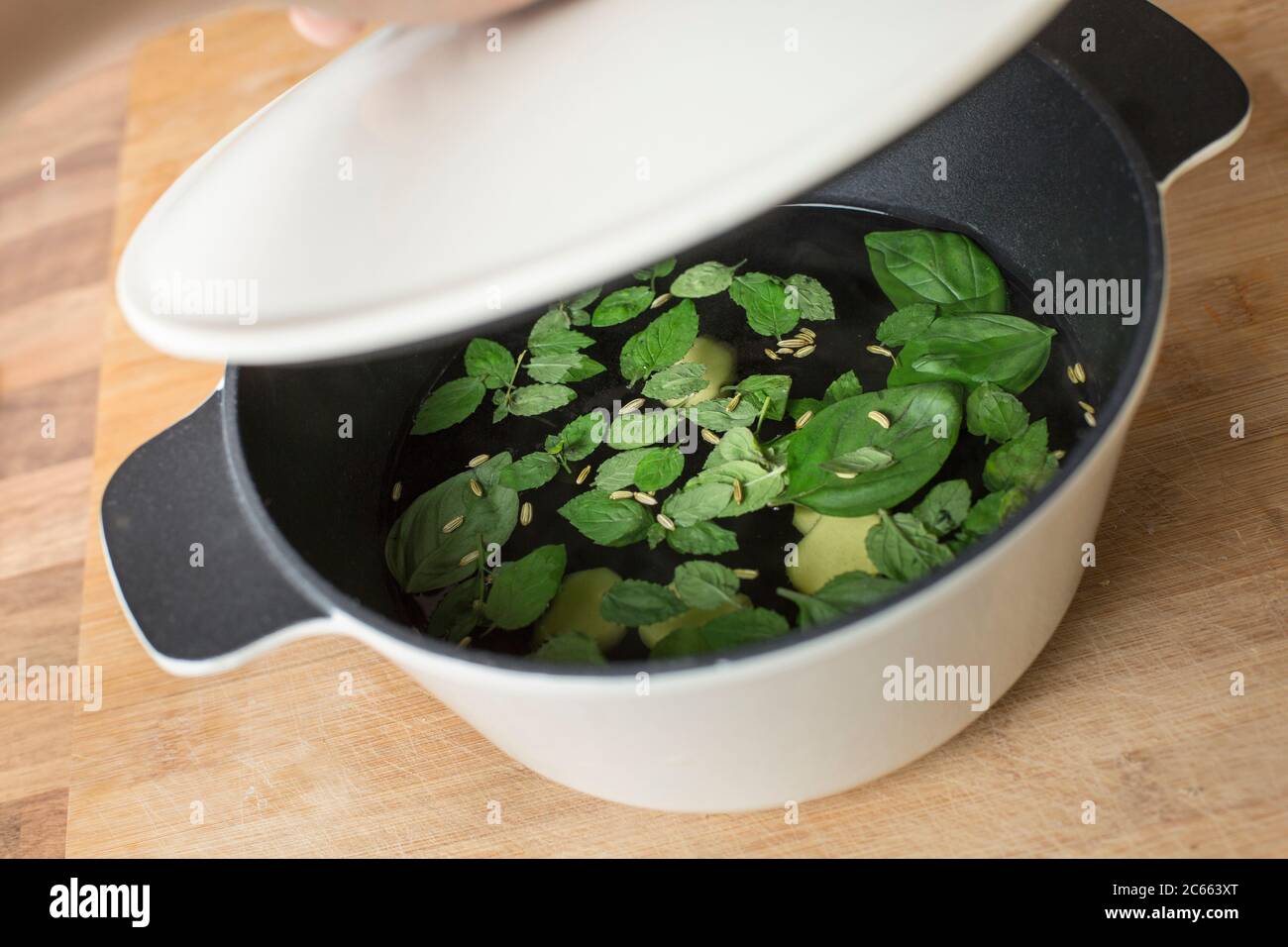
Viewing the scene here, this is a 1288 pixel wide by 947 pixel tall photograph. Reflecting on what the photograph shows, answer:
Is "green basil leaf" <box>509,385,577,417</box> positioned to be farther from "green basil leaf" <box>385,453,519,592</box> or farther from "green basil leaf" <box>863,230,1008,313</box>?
"green basil leaf" <box>863,230,1008,313</box>

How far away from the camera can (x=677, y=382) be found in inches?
34.6

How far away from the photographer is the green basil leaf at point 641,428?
0.85 metres

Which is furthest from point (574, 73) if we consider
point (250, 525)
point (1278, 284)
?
point (1278, 284)

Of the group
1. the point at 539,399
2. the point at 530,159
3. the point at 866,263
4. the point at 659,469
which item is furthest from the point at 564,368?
the point at 530,159

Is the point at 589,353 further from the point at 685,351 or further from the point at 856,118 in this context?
the point at 856,118

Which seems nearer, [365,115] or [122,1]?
[122,1]

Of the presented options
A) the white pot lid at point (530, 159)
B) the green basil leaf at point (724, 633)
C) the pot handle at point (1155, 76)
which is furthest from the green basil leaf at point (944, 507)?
the white pot lid at point (530, 159)

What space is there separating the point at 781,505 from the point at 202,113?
78 cm

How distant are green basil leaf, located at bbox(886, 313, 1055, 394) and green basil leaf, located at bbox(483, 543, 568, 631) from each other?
256 millimetres

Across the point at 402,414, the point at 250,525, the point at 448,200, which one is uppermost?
the point at 448,200

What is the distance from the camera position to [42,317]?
1261mm

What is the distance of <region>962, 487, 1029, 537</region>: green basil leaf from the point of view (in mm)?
736

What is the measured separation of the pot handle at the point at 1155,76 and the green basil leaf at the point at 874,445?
0.19 m

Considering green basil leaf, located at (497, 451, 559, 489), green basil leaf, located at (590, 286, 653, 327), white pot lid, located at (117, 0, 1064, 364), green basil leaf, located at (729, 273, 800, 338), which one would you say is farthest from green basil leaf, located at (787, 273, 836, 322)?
white pot lid, located at (117, 0, 1064, 364)
